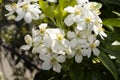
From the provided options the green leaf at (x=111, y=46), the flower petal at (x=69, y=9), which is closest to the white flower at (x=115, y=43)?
the green leaf at (x=111, y=46)

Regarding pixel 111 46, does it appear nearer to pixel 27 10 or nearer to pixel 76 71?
pixel 76 71

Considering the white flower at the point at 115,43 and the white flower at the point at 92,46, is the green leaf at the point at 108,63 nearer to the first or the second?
the white flower at the point at 92,46

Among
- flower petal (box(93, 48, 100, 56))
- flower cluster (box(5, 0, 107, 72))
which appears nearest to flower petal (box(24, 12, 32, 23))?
flower cluster (box(5, 0, 107, 72))

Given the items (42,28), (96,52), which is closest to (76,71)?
(96,52)

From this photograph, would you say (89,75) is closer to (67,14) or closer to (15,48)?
(67,14)

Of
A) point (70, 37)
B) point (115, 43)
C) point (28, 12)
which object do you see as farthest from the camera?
point (115, 43)

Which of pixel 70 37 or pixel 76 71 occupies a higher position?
pixel 70 37

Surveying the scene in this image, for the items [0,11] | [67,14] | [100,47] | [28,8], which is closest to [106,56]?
[100,47]

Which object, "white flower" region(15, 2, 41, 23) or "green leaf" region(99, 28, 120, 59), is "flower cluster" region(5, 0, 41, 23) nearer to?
"white flower" region(15, 2, 41, 23)
